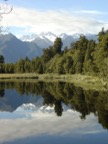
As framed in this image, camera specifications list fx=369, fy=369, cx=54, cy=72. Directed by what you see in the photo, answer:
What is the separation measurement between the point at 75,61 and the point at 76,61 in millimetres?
1285

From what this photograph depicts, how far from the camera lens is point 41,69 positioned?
576ft

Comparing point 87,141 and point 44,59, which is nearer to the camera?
point 87,141

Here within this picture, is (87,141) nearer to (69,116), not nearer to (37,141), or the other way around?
(37,141)

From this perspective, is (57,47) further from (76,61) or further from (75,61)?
(76,61)

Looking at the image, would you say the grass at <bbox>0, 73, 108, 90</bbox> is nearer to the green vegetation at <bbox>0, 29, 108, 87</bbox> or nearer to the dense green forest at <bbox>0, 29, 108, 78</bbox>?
the green vegetation at <bbox>0, 29, 108, 87</bbox>

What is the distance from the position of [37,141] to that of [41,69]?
15045cm

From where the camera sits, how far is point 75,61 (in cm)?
13775

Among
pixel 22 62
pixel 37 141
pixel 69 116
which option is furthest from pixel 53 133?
pixel 22 62

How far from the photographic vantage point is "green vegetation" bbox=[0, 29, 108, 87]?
85125mm

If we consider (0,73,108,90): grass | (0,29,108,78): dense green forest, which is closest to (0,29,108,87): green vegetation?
(0,29,108,78): dense green forest

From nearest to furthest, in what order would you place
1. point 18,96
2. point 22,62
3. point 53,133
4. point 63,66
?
point 53,133, point 18,96, point 63,66, point 22,62

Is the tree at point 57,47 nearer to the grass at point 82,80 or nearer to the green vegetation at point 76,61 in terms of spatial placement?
the green vegetation at point 76,61

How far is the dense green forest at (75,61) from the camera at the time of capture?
8574 cm

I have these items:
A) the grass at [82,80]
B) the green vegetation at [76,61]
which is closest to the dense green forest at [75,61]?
the green vegetation at [76,61]
